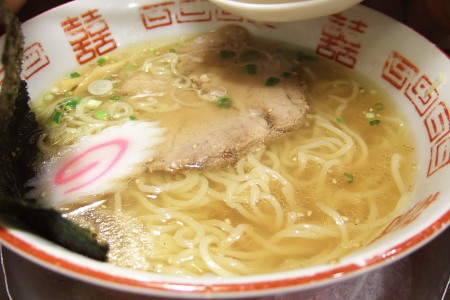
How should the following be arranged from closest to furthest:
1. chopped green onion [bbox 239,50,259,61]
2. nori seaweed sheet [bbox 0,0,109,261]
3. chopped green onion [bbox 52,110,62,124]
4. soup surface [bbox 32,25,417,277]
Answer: nori seaweed sheet [bbox 0,0,109,261] < soup surface [bbox 32,25,417,277] < chopped green onion [bbox 52,110,62,124] < chopped green onion [bbox 239,50,259,61]

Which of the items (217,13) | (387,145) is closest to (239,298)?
(387,145)

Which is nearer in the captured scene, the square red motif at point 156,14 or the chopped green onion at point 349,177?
the chopped green onion at point 349,177

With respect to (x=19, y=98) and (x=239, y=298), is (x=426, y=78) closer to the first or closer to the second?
(x=239, y=298)

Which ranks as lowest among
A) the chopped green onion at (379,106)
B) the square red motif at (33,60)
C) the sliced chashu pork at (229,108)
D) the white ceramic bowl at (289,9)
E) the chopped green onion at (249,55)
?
the chopped green onion at (379,106)

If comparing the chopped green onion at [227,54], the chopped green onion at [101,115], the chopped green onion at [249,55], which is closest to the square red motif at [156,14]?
the chopped green onion at [227,54]

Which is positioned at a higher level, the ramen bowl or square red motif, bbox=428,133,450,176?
the ramen bowl

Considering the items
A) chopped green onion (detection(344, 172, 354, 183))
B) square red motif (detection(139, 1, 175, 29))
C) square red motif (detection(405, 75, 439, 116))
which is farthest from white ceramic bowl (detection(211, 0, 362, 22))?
chopped green onion (detection(344, 172, 354, 183))

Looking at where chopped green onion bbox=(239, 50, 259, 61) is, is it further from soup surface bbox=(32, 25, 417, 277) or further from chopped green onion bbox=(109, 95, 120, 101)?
chopped green onion bbox=(109, 95, 120, 101)

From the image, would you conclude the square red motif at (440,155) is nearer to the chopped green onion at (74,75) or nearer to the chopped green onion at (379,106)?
the chopped green onion at (379,106)

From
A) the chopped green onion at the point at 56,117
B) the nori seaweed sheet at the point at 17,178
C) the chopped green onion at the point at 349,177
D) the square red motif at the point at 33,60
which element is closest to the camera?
the nori seaweed sheet at the point at 17,178
